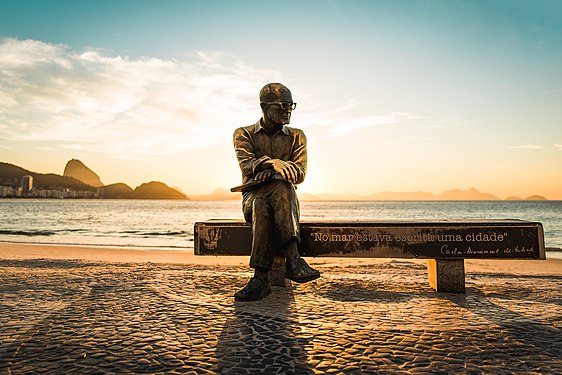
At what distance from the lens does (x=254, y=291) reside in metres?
4.36

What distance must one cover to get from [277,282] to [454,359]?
2.90 meters

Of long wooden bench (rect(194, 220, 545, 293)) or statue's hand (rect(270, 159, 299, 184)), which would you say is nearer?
statue's hand (rect(270, 159, 299, 184))

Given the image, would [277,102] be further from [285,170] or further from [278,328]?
[278,328]

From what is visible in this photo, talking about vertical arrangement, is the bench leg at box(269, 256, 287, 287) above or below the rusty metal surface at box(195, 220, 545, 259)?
below

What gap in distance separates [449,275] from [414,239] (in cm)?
68

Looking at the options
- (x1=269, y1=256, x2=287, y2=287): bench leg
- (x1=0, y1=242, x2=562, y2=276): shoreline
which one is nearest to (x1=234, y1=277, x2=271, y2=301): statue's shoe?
(x1=269, y1=256, x2=287, y2=287): bench leg

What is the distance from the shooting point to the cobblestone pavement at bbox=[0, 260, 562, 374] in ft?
8.45

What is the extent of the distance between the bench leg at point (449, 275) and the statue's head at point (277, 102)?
2638 millimetres

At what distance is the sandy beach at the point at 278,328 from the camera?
Result: 257 centimetres

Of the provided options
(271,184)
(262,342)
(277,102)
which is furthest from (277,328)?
(277,102)

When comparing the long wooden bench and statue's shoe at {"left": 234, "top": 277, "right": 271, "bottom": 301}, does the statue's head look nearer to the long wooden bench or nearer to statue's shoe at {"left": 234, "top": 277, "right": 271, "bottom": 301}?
the long wooden bench

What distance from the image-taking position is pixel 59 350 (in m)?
2.80

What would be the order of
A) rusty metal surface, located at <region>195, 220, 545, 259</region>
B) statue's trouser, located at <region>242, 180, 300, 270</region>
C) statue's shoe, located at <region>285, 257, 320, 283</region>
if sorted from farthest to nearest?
rusty metal surface, located at <region>195, 220, 545, 259</region>, statue's trouser, located at <region>242, 180, 300, 270</region>, statue's shoe, located at <region>285, 257, 320, 283</region>

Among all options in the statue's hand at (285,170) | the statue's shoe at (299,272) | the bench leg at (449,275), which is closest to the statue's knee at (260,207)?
the statue's hand at (285,170)
